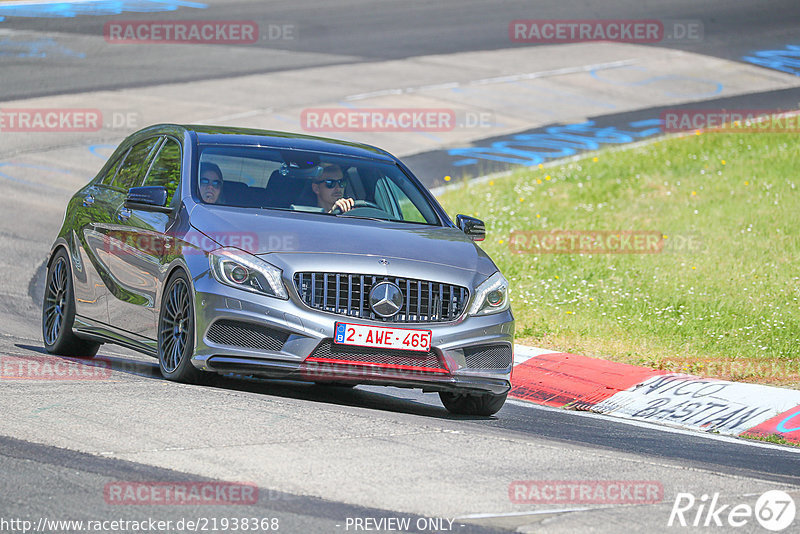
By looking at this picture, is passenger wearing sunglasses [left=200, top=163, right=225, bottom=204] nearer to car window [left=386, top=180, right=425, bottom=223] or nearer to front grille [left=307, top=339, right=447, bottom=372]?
car window [left=386, top=180, right=425, bottom=223]

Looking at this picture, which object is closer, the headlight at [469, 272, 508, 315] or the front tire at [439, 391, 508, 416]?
the headlight at [469, 272, 508, 315]

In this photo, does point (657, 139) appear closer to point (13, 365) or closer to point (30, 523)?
point (13, 365)

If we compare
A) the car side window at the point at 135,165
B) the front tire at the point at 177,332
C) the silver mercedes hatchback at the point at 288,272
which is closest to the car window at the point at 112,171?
the car side window at the point at 135,165

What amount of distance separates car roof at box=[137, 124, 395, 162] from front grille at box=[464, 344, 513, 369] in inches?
80.2

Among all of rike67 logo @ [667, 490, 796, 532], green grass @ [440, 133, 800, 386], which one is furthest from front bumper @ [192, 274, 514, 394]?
green grass @ [440, 133, 800, 386]

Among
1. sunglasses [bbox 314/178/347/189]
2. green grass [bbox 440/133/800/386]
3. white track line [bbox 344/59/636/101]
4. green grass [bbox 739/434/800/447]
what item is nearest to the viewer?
green grass [bbox 739/434/800/447]

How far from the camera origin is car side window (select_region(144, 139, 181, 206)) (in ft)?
29.5

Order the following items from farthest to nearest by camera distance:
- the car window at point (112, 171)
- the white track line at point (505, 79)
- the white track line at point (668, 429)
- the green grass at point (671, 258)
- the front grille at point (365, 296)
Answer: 1. the white track line at point (505, 79)
2. the green grass at point (671, 258)
3. the car window at point (112, 171)
4. the white track line at point (668, 429)
5. the front grille at point (365, 296)

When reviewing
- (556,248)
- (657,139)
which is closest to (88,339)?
(556,248)

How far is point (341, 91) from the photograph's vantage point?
26031 millimetres

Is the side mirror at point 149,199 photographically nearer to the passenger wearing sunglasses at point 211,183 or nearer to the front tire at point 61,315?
the passenger wearing sunglasses at point 211,183

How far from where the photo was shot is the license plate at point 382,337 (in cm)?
782

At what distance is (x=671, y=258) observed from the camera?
49.7 feet

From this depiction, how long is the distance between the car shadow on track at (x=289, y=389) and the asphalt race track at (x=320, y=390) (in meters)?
0.04
